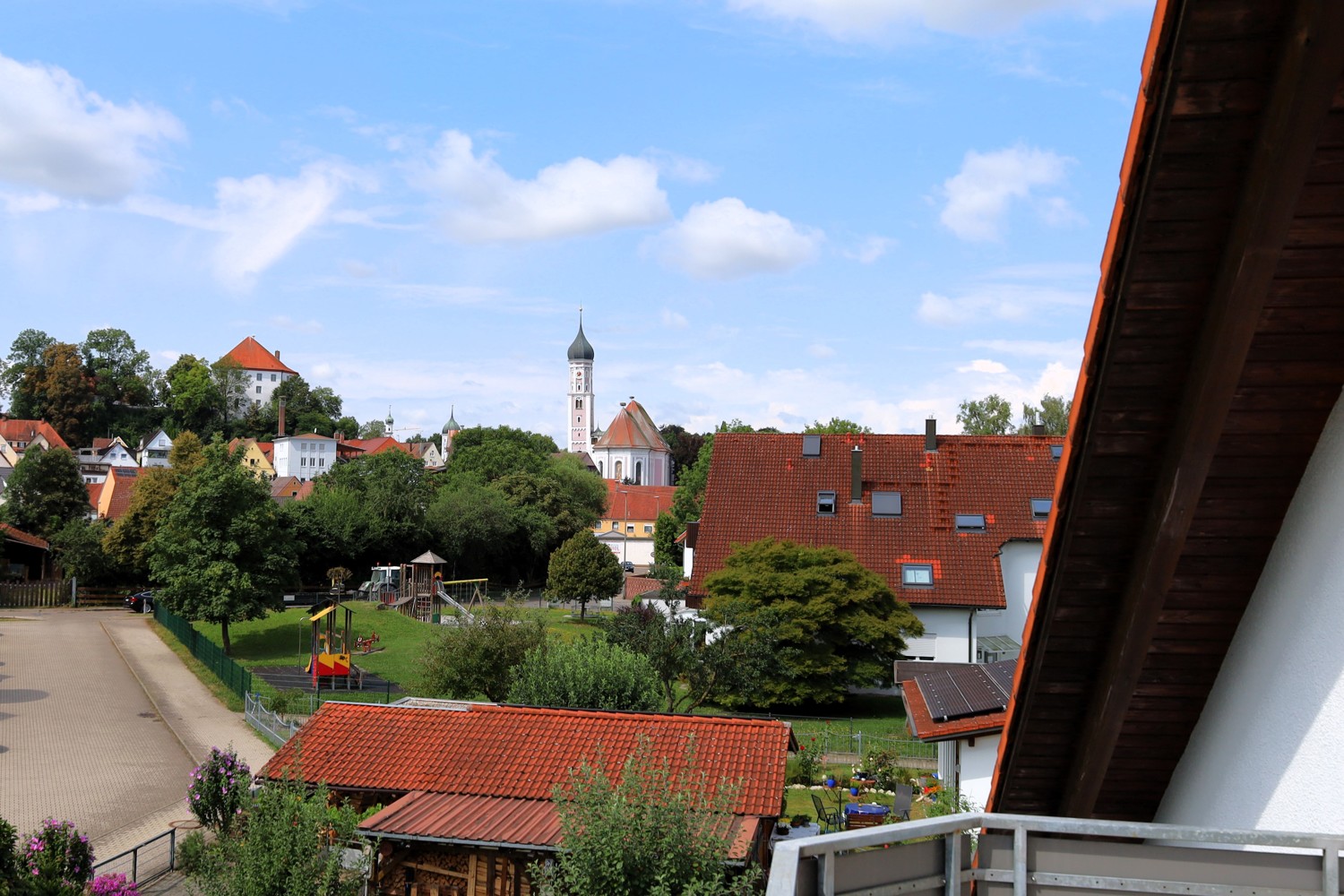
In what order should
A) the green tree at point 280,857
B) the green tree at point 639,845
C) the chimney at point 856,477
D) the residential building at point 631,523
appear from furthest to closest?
the residential building at point 631,523 → the chimney at point 856,477 → the green tree at point 280,857 → the green tree at point 639,845

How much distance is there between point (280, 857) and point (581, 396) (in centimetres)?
15558

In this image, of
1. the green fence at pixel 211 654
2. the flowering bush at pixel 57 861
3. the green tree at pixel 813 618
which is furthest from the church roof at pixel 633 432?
the flowering bush at pixel 57 861

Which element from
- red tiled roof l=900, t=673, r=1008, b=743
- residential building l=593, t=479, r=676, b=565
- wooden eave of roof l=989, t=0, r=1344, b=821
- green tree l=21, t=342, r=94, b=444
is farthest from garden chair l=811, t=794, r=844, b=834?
green tree l=21, t=342, r=94, b=444

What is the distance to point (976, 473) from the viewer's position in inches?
1618

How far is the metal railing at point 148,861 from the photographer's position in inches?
685

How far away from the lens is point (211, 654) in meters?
37.6

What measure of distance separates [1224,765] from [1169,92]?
324cm

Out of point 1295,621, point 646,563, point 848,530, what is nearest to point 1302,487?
point 1295,621

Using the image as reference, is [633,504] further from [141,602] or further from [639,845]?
[639,845]

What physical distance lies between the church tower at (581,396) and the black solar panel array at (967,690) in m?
144

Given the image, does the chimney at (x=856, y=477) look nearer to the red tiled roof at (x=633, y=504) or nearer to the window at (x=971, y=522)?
the window at (x=971, y=522)

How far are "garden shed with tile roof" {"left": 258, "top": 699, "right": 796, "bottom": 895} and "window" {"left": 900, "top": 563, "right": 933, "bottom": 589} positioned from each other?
20354 millimetres

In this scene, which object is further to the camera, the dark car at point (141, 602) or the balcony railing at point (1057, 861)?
the dark car at point (141, 602)

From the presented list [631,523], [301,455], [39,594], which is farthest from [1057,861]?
[301,455]
